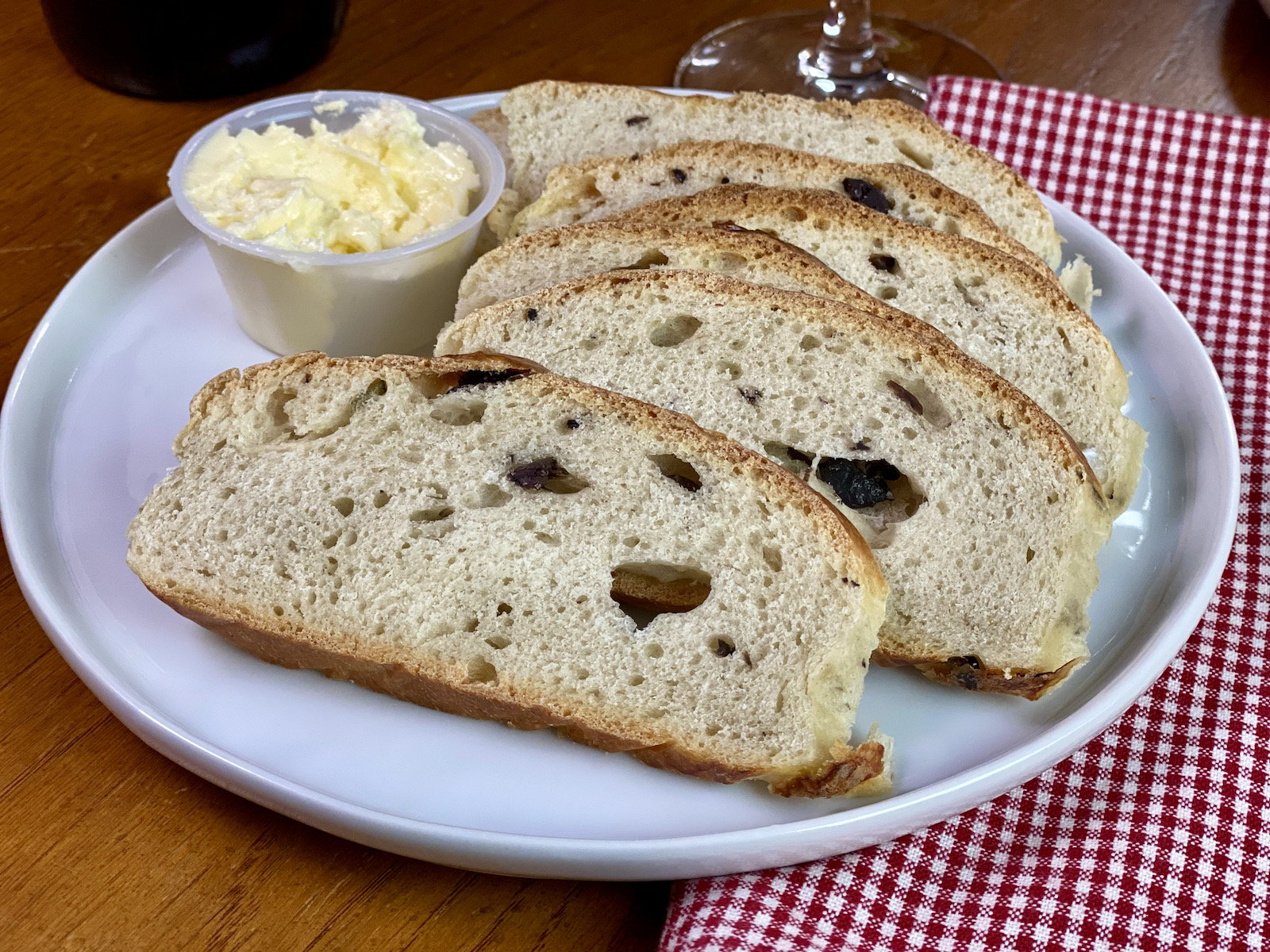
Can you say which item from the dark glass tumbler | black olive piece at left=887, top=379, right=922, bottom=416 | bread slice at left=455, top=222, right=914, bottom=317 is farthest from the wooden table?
bread slice at left=455, top=222, right=914, bottom=317

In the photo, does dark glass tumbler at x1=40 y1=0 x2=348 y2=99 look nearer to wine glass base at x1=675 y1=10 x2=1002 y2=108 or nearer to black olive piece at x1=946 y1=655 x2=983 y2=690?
wine glass base at x1=675 y1=10 x2=1002 y2=108

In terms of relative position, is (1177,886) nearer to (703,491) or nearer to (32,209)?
(703,491)

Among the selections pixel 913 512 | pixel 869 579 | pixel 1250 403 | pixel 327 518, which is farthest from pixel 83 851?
pixel 1250 403

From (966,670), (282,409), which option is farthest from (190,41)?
(966,670)

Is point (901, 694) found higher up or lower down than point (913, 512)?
lower down

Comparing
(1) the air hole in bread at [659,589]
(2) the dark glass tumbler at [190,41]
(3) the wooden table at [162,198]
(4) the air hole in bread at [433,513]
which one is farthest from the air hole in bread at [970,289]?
(2) the dark glass tumbler at [190,41]

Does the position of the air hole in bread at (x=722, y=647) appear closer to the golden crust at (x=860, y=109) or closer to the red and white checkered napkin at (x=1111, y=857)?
the red and white checkered napkin at (x=1111, y=857)
